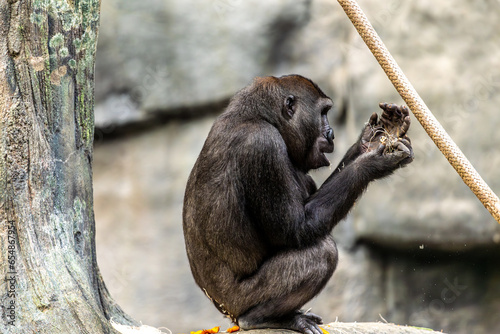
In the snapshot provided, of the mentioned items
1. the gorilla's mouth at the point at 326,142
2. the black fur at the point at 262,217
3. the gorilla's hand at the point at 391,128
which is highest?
the gorilla's hand at the point at 391,128

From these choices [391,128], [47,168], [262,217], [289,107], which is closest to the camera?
[47,168]

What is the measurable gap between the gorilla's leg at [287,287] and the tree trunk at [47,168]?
94 cm

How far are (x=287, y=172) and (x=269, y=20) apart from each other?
3.55 m

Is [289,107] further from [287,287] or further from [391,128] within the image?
[287,287]

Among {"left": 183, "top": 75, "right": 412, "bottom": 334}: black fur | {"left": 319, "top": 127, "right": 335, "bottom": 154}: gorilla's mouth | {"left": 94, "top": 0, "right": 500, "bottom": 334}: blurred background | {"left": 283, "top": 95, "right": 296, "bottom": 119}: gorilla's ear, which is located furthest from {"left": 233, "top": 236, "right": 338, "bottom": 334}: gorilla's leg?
{"left": 94, "top": 0, "right": 500, "bottom": 334}: blurred background

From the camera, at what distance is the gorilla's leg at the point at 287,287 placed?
12.0ft

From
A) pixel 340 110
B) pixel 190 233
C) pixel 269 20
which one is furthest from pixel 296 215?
pixel 269 20

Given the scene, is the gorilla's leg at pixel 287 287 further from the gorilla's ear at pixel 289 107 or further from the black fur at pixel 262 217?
the gorilla's ear at pixel 289 107

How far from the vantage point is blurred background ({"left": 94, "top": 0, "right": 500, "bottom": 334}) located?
6.36 metres

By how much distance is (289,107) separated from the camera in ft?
13.3

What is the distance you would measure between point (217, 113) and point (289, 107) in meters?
2.81

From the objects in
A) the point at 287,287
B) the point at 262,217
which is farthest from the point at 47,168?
the point at 287,287

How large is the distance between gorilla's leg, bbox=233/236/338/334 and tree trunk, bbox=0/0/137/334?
94 centimetres

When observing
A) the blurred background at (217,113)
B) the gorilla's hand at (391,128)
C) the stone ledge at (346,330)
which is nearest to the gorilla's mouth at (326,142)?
the gorilla's hand at (391,128)
